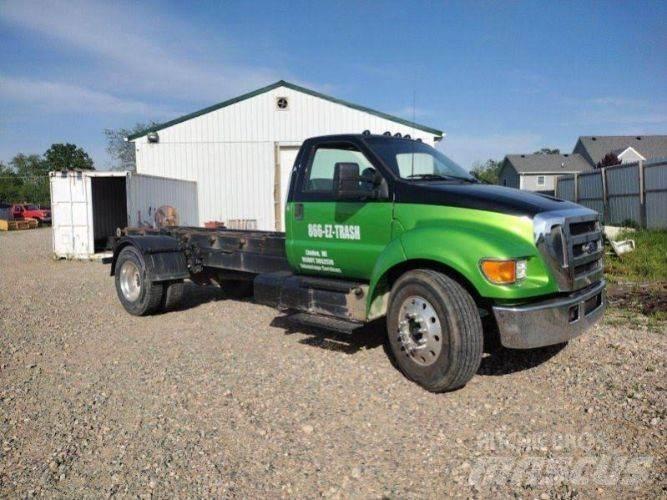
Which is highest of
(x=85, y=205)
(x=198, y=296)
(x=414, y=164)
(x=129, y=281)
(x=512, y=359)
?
(x=85, y=205)

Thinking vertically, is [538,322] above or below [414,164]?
below

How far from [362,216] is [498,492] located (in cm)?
279

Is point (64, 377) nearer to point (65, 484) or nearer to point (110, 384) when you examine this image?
point (110, 384)

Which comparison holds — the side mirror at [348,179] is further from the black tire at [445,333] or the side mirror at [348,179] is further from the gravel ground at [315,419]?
the gravel ground at [315,419]

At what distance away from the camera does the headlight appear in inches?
162

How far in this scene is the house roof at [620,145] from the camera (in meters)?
54.5

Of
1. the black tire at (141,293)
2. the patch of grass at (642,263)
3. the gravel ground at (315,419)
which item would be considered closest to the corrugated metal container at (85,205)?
the black tire at (141,293)

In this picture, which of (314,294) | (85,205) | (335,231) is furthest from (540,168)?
(314,294)

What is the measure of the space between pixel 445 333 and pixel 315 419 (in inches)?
48.5

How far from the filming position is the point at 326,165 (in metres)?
5.79

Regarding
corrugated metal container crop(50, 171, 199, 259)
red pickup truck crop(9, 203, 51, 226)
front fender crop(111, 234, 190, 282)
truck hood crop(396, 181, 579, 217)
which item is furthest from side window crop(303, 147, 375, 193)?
red pickup truck crop(9, 203, 51, 226)

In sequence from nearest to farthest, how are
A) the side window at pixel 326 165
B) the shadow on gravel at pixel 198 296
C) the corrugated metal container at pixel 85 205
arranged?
1. the side window at pixel 326 165
2. the shadow on gravel at pixel 198 296
3. the corrugated metal container at pixel 85 205

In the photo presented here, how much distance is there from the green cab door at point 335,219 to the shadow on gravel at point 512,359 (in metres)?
1.46
